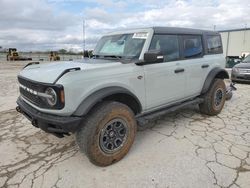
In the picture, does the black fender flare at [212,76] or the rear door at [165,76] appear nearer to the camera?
the rear door at [165,76]

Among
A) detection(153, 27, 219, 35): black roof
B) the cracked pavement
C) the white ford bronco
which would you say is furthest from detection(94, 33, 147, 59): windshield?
the cracked pavement

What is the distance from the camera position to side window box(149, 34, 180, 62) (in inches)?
151

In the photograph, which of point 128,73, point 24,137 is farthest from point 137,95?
point 24,137

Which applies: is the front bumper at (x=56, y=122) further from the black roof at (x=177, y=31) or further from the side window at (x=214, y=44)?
the side window at (x=214, y=44)

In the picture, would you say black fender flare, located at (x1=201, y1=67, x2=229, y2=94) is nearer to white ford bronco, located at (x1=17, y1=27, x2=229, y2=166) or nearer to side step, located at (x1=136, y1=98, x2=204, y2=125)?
white ford bronco, located at (x1=17, y1=27, x2=229, y2=166)

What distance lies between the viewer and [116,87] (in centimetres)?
315

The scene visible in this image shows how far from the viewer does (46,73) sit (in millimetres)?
2963

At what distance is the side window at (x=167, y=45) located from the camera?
3845mm

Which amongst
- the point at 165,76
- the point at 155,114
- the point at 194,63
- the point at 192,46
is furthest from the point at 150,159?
the point at 192,46

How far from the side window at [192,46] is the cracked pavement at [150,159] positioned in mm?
1415

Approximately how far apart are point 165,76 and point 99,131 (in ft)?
5.15

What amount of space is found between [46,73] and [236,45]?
69.6 ft

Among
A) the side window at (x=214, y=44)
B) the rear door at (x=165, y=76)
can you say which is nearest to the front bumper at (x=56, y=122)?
the rear door at (x=165, y=76)

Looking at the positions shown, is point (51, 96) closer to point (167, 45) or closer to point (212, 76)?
point (167, 45)
